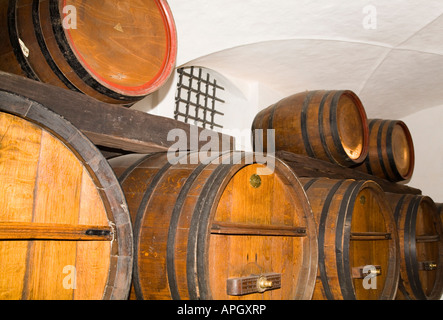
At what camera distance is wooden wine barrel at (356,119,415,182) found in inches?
178

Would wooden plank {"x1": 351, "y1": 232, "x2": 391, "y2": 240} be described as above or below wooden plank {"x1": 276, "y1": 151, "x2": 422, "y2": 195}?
below

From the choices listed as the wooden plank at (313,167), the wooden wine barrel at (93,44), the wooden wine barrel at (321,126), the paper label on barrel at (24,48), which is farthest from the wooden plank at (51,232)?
the wooden wine barrel at (321,126)

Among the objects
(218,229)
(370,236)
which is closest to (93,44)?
(218,229)

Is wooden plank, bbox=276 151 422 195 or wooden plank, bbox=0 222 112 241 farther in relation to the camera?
wooden plank, bbox=276 151 422 195

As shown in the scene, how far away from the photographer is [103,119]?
71.7 inches

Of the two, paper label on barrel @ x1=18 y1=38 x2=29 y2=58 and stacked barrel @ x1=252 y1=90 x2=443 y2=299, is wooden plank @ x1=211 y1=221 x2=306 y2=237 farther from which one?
paper label on barrel @ x1=18 y1=38 x2=29 y2=58

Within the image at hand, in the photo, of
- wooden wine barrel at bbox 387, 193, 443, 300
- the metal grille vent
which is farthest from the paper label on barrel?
wooden wine barrel at bbox 387, 193, 443, 300

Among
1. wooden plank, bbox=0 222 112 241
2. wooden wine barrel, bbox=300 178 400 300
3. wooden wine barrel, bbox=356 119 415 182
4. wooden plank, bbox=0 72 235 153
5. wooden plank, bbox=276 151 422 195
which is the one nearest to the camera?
wooden plank, bbox=0 222 112 241

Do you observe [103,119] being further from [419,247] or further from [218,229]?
[419,247]

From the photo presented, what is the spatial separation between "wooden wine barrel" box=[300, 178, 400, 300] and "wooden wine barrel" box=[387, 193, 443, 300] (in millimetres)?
705

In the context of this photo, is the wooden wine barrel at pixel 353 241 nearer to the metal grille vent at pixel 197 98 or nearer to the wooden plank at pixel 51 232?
the wooden plank at pixel 51 232

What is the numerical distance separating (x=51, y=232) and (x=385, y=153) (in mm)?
3971

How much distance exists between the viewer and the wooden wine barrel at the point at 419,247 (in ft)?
12.7
